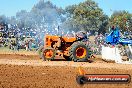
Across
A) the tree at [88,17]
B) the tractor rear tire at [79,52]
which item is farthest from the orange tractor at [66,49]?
the tree at [88,17]

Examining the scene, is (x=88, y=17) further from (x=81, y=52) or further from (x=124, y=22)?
(x=81, y=52)

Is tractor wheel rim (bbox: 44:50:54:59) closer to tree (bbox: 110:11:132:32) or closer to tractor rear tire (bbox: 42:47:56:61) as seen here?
tractor rear tire (bbox: 42:47:56:61)

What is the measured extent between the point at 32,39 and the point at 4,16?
770 inches

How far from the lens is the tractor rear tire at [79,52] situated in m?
19.0

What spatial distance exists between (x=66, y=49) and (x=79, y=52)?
89 centimetres

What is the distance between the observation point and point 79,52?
63.1 feet

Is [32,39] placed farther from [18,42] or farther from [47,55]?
[47,55]

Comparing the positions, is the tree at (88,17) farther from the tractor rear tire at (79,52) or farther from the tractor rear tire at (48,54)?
the tractor rear tire at (48,54)

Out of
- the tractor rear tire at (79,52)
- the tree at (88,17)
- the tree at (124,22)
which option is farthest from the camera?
the tree at (88,17)

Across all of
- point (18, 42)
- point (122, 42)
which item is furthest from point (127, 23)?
point (122, 42)

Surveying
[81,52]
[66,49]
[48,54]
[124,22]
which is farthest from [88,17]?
[48,54]

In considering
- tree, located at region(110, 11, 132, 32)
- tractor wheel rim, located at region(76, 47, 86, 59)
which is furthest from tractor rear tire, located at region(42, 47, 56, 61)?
tree, located at region(110, 11, 132, 32)

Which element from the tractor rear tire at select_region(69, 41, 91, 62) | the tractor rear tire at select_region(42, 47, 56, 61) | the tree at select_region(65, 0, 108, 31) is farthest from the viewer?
the tree at select_region(65, 0, 108, 31)

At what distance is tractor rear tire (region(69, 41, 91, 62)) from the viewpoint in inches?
746
